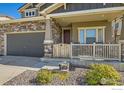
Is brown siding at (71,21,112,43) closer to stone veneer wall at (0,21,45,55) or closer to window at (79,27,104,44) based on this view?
window at (79,27,104,44)

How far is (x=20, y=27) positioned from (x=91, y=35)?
19.8 feet

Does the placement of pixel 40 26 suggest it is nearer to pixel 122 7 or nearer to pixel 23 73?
pixel 23 73

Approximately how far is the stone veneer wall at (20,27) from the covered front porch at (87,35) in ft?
4.26

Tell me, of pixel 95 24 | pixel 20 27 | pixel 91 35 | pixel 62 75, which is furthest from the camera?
pixel 20 27

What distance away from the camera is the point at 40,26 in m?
11.5

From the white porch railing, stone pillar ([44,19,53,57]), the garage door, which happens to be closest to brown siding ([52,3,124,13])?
stone pillar ([44,19,53,57])

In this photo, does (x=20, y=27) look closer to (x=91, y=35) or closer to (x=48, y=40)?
(x=48, y=40)

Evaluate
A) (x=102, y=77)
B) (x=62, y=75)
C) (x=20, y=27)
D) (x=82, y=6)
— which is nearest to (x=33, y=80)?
(x=62, y=75)

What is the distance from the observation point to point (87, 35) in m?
12.4

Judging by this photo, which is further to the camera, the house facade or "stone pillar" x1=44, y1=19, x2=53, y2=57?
"stone pillar" x1=44, y1=19, x2=53, y2=57

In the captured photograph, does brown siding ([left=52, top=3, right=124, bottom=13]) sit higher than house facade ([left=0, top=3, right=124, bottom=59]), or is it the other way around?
brown siding ([left=52, top=3, right=124, bottom=13])

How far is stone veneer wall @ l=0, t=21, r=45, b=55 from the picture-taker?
11531mm
